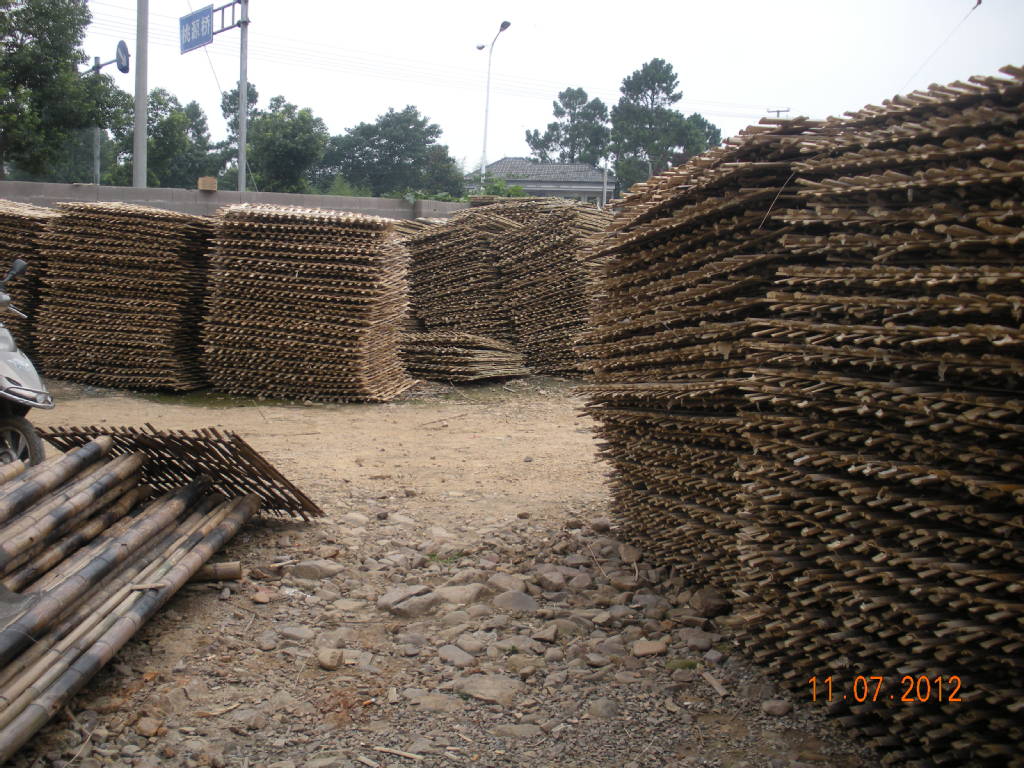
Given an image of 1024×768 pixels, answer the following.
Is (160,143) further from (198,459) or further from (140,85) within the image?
(198,459)

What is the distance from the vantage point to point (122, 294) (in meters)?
12.2

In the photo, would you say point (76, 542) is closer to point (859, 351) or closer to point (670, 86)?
point (859, 351)

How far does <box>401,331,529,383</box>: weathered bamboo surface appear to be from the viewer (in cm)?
1360

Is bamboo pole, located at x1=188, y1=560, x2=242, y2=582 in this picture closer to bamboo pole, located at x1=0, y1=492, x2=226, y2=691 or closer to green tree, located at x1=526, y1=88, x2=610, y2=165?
bamboo pole, located at x1=0, y1=492, x2=226, y2=691

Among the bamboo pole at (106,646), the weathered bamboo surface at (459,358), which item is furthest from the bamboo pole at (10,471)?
the weathered bamboo surface at (459,358)

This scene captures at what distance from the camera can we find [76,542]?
4555mm

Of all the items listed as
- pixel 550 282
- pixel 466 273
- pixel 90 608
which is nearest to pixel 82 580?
pixel 90 608

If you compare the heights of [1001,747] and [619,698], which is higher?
[1001,747]

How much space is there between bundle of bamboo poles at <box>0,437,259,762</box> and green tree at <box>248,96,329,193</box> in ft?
89.2

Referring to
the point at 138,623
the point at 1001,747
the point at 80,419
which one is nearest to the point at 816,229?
the point at 1001,747

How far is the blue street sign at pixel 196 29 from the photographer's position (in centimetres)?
2539

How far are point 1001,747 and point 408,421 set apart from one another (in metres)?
8.85
